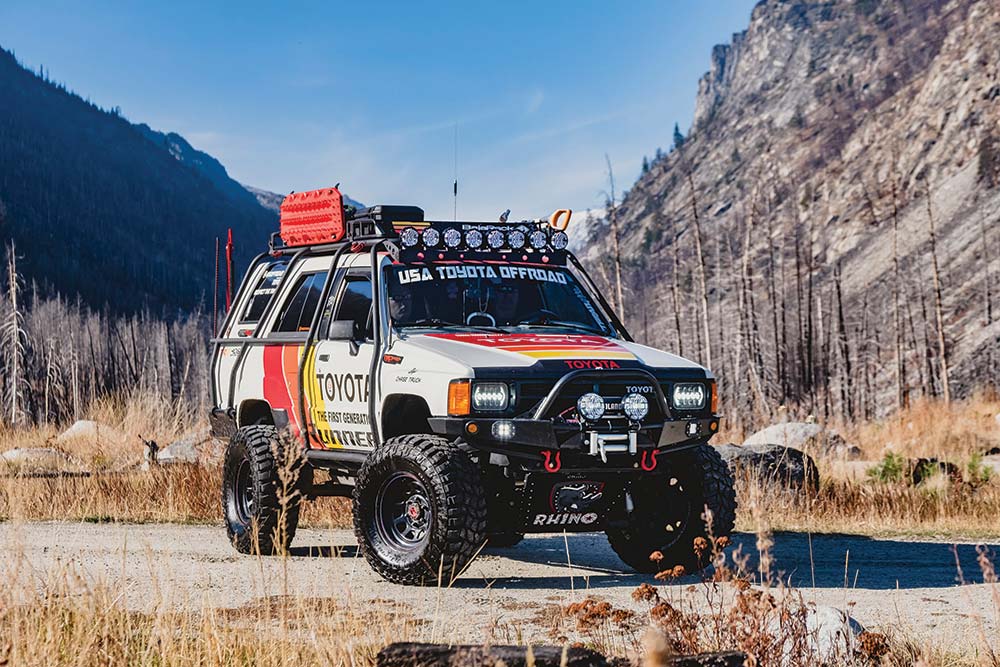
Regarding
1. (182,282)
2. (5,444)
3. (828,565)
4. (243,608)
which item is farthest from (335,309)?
(182,282)

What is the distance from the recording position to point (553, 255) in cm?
973

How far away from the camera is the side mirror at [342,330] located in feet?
27.8

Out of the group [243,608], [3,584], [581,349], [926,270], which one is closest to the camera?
[3,584]

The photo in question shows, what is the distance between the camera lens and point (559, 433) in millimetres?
7703

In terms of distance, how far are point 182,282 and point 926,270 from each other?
136 meters

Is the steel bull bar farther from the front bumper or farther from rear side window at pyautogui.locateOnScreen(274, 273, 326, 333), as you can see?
rear side window at pyautogui.locateOnScreen(274, 273, 326, 333)

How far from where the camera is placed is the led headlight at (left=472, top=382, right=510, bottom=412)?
768 centimetres

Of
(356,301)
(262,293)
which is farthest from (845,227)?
(356,301)

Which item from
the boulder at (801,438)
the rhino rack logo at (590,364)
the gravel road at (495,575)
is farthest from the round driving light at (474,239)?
the boulder at (801,438)

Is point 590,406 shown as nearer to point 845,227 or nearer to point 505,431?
point 505,431

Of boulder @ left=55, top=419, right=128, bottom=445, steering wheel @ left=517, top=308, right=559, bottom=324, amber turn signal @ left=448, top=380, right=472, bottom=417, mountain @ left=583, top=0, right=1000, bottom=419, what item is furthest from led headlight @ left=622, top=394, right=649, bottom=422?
mountain @ left=583, top=0, right=1000, bottom=419

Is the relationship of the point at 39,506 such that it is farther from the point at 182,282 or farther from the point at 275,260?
the point at 182,282

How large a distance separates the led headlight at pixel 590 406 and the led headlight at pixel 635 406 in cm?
19

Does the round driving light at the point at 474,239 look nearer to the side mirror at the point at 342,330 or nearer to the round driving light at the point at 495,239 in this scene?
the round driving light at the point at 495,239
